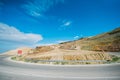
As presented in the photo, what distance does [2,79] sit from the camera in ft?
36.0

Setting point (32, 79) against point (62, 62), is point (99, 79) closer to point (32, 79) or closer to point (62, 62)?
point (32, 79)

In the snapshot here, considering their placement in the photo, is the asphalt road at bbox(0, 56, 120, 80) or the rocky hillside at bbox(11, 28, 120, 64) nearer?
the asphalt road at bbox(0, 56, 120, 80)

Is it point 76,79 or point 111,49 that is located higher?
point 111,49

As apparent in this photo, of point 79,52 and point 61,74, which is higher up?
point 79,52

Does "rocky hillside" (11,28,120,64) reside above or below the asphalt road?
above

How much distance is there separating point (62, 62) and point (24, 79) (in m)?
13.9

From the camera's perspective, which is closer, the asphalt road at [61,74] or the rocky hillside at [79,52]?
the asphalt road at [61,74]

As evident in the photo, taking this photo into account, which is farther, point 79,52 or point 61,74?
point 79,52

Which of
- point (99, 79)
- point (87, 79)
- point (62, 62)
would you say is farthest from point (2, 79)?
point (62, 62)

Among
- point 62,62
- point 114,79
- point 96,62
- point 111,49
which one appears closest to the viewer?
point 114,79

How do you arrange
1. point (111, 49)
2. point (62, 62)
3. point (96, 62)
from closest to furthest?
point (96, 62) → point (62, 62) → point (111, 49)

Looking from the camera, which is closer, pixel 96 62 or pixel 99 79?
pixel 99 79

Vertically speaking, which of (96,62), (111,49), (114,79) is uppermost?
(111,49)

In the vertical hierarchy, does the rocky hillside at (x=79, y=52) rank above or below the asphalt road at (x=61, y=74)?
above
